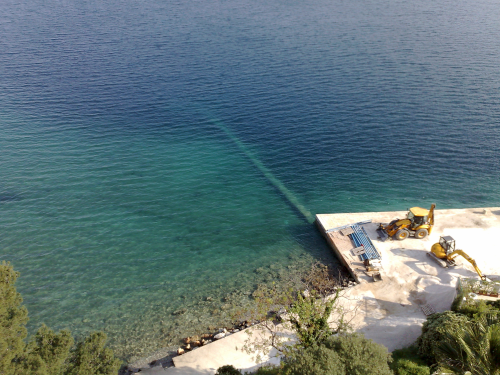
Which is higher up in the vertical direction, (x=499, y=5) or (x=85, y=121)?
(x=499, y=5)

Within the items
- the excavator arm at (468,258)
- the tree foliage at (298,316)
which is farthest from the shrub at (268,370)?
the excavator arm at (468,258)

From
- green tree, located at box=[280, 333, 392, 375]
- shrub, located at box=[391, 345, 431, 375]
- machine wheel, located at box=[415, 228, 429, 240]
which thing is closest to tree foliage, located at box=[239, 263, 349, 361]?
green tree, located at box=[280, 333, 392, 375]

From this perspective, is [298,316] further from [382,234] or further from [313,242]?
[382,234]

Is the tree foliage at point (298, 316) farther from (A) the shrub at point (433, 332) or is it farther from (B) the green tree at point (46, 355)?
(B) the green tree at point (46, 355)

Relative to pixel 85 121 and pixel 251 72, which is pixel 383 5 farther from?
pixel 85 121

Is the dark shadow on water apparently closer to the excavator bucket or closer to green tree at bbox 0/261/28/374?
the excavator bucket

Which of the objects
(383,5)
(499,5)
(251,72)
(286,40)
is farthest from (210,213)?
(499,5)
